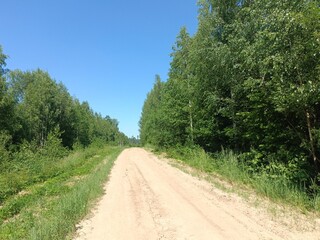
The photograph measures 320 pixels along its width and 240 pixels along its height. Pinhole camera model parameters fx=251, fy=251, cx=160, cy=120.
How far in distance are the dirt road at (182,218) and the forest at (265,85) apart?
9.11 ft

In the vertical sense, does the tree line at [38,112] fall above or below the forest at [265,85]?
above

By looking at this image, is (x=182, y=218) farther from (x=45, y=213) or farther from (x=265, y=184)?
(x=265, y=184)

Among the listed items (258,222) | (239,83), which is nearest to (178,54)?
(239,83)

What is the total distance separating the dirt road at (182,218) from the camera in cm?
568

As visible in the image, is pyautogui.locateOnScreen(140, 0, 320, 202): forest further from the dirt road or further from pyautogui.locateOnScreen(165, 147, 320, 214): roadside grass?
the dirt road

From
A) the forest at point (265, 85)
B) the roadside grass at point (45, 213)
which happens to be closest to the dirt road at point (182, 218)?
the roadside grass at point (45, 213)

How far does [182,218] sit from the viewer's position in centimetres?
677

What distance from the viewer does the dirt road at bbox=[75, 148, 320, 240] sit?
5684 mm

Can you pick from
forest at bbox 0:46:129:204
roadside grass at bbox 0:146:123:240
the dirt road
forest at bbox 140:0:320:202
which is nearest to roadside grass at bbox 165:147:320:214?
forest at bbox 140:0:320:202

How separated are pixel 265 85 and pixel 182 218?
20.2 feet

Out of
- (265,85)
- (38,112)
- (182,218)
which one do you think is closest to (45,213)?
(182,218)

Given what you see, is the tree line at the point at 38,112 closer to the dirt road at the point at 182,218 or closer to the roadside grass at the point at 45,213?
the roadside grass at the point at 45,213

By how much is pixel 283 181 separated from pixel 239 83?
627 cm

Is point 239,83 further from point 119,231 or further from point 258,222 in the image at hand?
point 119,231
